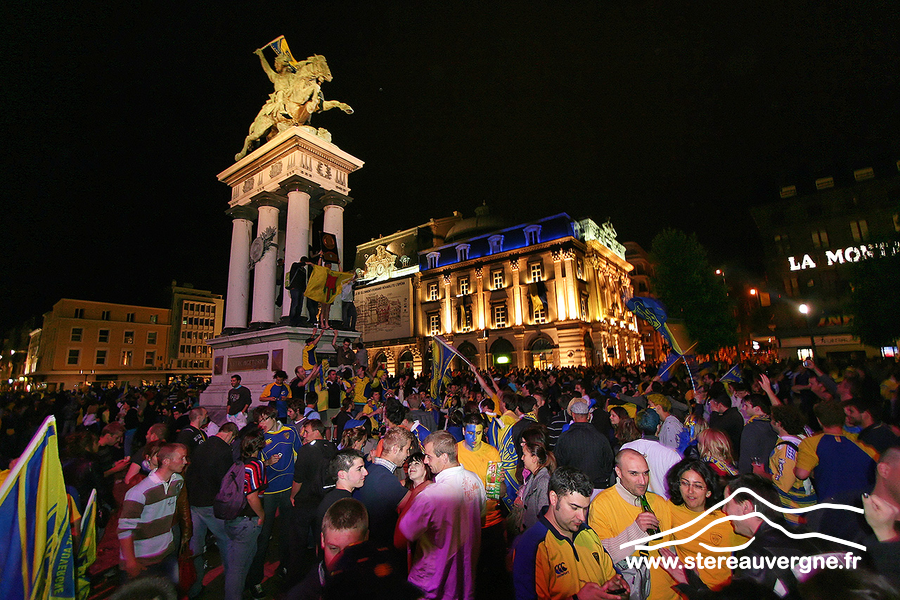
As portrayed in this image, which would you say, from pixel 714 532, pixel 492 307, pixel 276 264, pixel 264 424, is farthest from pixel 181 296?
pixel 714 532

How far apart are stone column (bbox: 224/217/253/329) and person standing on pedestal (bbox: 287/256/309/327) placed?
3948 millimetres

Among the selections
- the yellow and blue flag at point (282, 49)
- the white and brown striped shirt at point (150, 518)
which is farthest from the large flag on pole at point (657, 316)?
the yellow and blue flag at point (282, 49)

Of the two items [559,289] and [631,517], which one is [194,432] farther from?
[559,289]

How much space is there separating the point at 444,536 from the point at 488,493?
1651mm

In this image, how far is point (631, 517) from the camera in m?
2.96

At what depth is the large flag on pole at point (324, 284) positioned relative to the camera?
1482 cm

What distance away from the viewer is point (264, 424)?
505 cm

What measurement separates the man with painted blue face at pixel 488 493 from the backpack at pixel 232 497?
222 cm

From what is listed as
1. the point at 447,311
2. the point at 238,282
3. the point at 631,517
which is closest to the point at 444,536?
the point at 631,517

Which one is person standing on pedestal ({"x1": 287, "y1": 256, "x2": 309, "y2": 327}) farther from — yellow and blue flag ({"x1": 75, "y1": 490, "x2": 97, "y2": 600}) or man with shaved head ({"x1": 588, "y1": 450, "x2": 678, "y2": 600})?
man with shaved head ({"x1": 588, "y1": 450, "x2": 678, "y2": 600})

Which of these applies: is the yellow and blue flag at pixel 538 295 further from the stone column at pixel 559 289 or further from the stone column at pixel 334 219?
the stone column at pixel 334 219

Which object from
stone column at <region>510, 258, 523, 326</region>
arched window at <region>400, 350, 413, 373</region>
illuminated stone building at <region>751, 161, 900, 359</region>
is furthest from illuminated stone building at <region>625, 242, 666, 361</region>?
arched window at <region>400, 350, 413, 373</region>

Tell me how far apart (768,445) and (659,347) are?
206 feet

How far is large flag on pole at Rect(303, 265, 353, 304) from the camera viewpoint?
14.8m
